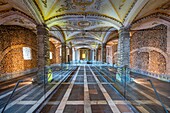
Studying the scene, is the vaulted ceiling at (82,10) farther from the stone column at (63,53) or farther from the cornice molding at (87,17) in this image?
the stone column at (63,53)

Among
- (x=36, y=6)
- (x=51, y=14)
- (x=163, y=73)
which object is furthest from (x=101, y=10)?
(x=163, y=73)

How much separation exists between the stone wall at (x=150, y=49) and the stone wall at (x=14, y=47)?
1074 centimetres

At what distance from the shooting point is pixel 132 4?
5.02 m

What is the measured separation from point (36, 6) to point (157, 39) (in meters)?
9.35

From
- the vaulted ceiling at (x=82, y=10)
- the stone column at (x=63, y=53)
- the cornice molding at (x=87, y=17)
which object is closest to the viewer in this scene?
the vaulted ceiling at (x=82, y=10)

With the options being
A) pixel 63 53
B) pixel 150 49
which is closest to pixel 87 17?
pixel 150 49

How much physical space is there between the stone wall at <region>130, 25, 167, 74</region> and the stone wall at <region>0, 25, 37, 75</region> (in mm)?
10737

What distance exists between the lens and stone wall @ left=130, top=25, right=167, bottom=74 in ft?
24.6

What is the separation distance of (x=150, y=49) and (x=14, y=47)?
12355 mm

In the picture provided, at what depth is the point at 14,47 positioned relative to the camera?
8273 mm

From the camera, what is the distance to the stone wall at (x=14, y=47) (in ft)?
23.9

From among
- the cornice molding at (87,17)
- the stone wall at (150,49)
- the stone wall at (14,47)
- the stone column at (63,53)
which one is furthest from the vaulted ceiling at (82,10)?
the stone column at (63,53)

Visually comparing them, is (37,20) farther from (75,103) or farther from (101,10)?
(75,103)

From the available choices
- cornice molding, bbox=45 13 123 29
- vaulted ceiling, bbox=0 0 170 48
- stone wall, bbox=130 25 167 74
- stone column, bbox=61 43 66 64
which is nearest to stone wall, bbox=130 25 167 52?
stone wall, bbox=130 25 167 74
